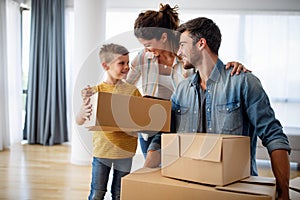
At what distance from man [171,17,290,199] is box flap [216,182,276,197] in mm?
144

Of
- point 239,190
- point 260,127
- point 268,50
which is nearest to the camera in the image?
point 239,190

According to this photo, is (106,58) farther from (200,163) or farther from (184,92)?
(200,163)

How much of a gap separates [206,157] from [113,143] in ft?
2.64

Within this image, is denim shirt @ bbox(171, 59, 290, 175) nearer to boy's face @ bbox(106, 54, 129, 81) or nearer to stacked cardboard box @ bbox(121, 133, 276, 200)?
stacked cardboard box @ bbox(121, 133, 276, 200)

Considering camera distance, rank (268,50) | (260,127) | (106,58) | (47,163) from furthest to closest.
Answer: (268,50)
(47,163)
(106,58)
(260,127)

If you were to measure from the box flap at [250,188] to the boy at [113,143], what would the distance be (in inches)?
26.4

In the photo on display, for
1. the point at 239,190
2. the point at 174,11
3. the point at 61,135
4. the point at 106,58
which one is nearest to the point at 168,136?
the point at 239,190

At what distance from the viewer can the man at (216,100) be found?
1090 millimetres

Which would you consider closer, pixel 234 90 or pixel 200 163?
pixel 200 163

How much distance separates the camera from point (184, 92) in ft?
4.27

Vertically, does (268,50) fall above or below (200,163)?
above

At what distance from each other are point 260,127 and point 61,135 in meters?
4.03

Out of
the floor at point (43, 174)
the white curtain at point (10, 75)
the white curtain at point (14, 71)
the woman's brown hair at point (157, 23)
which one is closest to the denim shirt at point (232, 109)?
the woman's brown hair at point (157, 23)

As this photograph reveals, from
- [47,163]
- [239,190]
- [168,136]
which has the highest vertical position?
[168,136]
